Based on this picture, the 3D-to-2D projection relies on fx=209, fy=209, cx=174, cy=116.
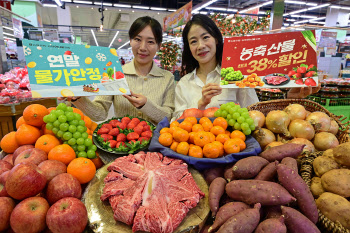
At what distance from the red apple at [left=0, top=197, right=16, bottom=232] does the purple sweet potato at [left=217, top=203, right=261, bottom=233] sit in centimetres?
104

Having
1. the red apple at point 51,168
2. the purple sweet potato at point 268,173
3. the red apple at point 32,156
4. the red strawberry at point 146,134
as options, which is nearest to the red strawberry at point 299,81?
the purple sweet potato at point 268,173

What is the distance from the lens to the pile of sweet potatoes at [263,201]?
3.17ft

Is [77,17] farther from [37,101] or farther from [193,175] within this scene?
[193,175]

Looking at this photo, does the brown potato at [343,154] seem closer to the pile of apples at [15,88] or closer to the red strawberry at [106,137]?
the red strawberry at [106,137]

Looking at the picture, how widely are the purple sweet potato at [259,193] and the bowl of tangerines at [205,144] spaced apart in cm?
27

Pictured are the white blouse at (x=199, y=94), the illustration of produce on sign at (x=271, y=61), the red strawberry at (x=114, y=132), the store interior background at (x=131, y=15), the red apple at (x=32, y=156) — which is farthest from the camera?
the store interior background at (x=131, y=15)

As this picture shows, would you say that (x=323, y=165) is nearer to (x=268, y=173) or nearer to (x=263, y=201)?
(x=268, y=173)

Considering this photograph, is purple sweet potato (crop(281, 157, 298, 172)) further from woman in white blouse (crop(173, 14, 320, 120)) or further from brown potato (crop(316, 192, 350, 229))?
woman in white blouse (crop(173, 14, 320, 120))

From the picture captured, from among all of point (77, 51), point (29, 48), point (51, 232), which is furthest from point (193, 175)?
point (29, 48)

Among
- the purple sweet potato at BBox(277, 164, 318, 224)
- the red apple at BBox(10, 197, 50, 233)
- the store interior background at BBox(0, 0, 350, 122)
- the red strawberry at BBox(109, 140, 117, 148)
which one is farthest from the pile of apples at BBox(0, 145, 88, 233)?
the store interior background at BBox(0, 0, 350, 122)

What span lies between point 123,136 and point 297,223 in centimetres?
131

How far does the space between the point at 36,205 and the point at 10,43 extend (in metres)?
8.69

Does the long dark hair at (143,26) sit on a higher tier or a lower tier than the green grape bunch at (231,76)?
higher

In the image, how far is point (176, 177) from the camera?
1.33 m
